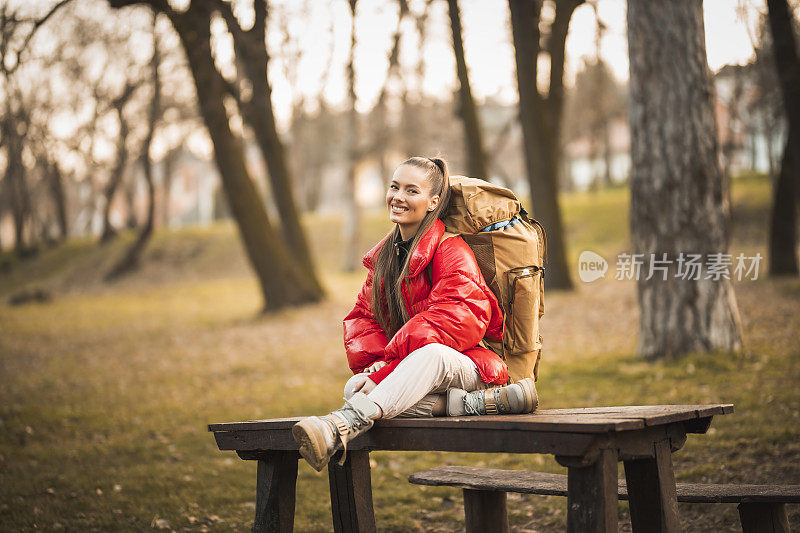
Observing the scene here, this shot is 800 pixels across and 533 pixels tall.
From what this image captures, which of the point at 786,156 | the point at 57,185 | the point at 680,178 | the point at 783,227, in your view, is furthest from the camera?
the point at 57,185

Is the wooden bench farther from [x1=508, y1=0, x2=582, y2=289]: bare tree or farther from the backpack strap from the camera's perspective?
[x1=508, y1=0, x2=582, y2=289]: bare tree

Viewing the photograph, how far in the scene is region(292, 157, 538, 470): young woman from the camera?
3.48 meters

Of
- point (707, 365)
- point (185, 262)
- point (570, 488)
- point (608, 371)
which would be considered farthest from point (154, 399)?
point (185, 262)

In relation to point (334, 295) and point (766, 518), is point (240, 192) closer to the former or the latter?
point (334, 295)

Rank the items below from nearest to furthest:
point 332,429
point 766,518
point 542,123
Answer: point 332,429
point 766,518
point 542,123

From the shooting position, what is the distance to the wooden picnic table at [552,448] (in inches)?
119

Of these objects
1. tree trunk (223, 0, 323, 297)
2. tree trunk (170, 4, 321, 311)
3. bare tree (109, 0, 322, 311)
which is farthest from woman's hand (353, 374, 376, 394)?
tree trunk (223, 0, 323, 297)

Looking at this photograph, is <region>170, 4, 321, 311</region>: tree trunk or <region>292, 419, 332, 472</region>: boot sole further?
<region>170, 4, 321, 311</region>: tree trunk

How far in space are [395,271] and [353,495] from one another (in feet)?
3.69

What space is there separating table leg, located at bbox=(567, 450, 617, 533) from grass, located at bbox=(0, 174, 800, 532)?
2071mm

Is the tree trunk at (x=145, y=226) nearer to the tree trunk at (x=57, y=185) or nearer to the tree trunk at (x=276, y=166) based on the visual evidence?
the tree trunk at (x=57, y=185)

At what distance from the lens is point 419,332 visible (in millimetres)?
3666

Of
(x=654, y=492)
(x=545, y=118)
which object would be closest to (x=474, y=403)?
(x=654, y=492)

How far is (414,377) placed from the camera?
3.54 metres
